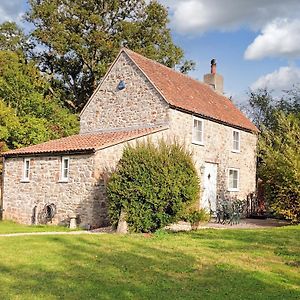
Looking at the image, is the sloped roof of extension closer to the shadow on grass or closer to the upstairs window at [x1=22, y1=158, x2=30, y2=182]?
the upstairs window at [x1=22, y1=158, x2=30, y2=182]

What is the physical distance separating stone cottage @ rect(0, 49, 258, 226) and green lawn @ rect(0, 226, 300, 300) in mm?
4848

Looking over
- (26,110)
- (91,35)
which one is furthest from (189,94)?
(91,35)

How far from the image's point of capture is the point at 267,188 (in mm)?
22391

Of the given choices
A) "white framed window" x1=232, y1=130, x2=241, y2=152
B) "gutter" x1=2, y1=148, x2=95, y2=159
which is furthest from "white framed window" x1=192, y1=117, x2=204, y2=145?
"gutter" x1=2, y1=148, x2=95, y2=159

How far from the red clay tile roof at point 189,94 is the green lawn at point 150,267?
34.5 ft

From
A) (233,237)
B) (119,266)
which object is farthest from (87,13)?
(119,266)

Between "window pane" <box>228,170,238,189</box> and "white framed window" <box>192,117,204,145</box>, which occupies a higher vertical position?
"white framed window" <box>192,117,204,145</box>

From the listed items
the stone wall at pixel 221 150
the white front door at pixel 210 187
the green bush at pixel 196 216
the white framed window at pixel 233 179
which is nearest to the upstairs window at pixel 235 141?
the stone wall at pixel 221 150

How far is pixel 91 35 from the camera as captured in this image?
36.4 meters

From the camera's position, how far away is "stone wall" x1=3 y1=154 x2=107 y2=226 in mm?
19406

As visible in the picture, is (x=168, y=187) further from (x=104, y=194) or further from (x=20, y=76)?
(x=20, y=76)

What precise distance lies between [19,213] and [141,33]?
69.6 ft

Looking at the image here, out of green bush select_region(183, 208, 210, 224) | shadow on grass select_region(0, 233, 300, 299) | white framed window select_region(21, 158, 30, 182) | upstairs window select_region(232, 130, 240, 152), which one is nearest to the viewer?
shadow on grass select_region(0, 233, 300, 299)

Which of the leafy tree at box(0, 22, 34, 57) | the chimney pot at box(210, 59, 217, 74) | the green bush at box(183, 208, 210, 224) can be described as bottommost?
the green bush at box(183, 208, 210, 224)
